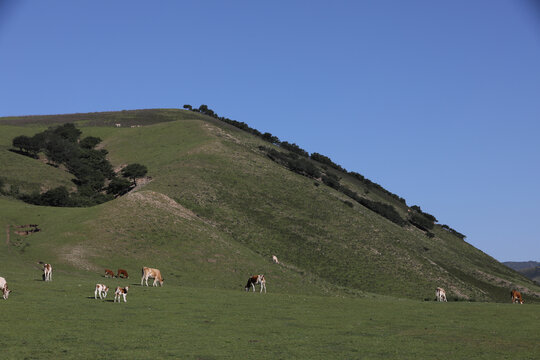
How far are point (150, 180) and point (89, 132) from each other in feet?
242

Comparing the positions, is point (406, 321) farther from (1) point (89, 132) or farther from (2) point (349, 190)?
(1) point (89, 132)

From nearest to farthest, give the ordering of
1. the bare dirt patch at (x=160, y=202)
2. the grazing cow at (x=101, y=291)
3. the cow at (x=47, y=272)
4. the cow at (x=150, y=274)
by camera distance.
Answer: the grazing cow at (x=101, y=291), the cow at (x=47, y=272), the cow at (x=150, y=274), the bare dirt patch at (x=160, y=202)

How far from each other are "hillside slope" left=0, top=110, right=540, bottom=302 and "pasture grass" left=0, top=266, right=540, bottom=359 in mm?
20531

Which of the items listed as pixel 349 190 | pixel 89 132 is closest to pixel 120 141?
pixel 89 132

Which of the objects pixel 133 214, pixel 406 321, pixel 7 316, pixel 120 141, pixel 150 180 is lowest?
pixel 7 316

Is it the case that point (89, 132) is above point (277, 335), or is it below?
above

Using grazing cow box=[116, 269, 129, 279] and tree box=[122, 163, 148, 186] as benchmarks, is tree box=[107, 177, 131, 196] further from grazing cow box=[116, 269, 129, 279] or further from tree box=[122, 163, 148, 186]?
grazing cow box=[116, 269, 129, 279]

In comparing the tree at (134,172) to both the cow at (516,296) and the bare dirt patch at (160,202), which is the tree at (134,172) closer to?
the bare dirt patch at (160,202)

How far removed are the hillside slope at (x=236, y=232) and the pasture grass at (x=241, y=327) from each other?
20.5 metres

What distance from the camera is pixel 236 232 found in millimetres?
89688

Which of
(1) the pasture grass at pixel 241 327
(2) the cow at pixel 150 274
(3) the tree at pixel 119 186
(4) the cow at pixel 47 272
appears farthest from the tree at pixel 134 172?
(1) the pasture grass at pixel 241 327

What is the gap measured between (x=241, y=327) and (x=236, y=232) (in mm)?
59351

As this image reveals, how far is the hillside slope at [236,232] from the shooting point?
65.5m

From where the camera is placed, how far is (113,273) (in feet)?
178
